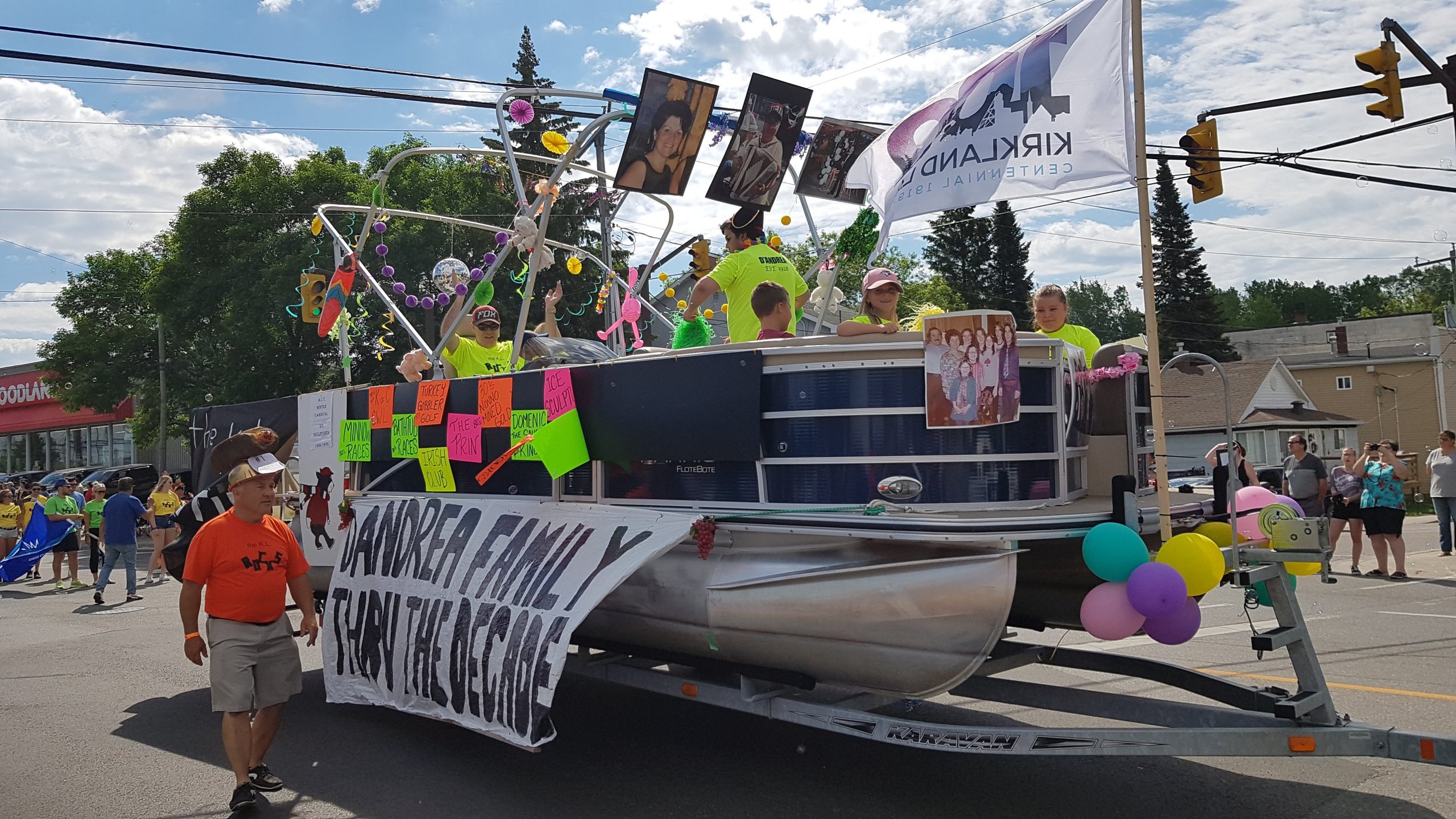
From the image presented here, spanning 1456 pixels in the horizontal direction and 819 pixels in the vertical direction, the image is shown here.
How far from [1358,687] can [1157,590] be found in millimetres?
3886

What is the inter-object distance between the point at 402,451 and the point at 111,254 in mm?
41803

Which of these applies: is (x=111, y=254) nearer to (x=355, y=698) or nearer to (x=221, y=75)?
(x=221, y=75)

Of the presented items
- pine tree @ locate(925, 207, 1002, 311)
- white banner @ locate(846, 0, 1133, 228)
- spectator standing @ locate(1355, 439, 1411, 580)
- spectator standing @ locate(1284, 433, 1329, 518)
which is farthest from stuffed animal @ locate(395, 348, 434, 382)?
pine tree @ locate(925, 207, 1002, 311)

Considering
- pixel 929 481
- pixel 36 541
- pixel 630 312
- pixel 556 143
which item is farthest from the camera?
pixel 36 541

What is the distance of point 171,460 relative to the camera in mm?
50812

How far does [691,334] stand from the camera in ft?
21.6

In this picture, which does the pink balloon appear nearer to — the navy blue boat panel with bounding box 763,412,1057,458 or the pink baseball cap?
the navy blue boat panel with bounding box 763,412,1057,458

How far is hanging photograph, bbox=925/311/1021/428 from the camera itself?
4.50 metres

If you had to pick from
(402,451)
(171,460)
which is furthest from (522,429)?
(171,460)

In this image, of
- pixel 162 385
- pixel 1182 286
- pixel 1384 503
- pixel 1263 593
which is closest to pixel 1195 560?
pixel 1263 593

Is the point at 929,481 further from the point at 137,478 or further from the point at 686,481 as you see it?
the point at 137,478

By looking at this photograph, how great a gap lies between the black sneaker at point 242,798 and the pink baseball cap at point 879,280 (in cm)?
407

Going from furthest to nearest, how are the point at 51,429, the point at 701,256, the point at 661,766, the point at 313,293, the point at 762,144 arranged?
the point at 51,429, the point at 313,293, the point at 701,256, the point at 762,144, the point at 661,766

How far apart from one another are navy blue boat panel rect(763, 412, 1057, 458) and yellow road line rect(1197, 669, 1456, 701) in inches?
102
